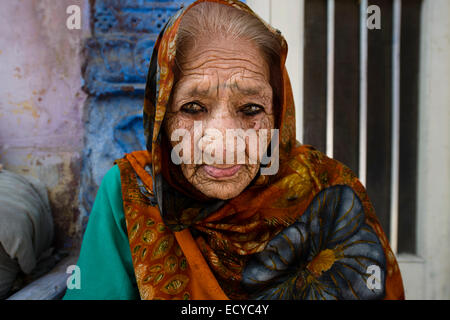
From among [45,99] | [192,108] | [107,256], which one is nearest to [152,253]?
[107,256]

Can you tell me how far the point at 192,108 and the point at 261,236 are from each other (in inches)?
18.3

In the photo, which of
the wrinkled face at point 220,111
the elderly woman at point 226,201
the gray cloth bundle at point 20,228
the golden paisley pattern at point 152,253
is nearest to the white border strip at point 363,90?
the elderly woman at point 226,201

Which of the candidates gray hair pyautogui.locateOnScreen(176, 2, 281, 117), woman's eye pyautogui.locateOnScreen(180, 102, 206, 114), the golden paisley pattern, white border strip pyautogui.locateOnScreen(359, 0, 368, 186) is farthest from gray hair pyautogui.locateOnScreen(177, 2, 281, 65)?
white border strip pyautogui.locateOnScreen(359, 0, 368, 186)

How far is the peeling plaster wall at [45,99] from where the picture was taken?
1.35m

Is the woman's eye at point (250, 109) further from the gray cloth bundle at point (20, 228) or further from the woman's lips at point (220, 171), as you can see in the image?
the gray cloth bundle at point (20, 228)

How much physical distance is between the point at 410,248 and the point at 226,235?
1.38 m

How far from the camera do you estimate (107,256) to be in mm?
789

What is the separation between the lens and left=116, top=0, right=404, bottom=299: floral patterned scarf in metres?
0.75

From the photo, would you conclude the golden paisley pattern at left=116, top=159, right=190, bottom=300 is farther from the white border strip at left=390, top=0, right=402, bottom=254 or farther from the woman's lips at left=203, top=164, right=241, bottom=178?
the white border strip at left=390, top=0, right=402, bottom=254

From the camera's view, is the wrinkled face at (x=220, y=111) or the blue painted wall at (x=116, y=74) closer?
the wrinkled face at (x=220, y=111)

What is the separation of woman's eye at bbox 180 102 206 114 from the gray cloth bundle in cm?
100

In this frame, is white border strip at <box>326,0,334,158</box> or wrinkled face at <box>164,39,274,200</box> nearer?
wrinkled face at <box>164,39,274,200</box>

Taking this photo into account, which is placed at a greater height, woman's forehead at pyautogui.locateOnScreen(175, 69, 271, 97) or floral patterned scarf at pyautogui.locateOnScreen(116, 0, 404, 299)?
woman's forehead at pyautogui.locateOnScreen(175, 69, 271, 97)
